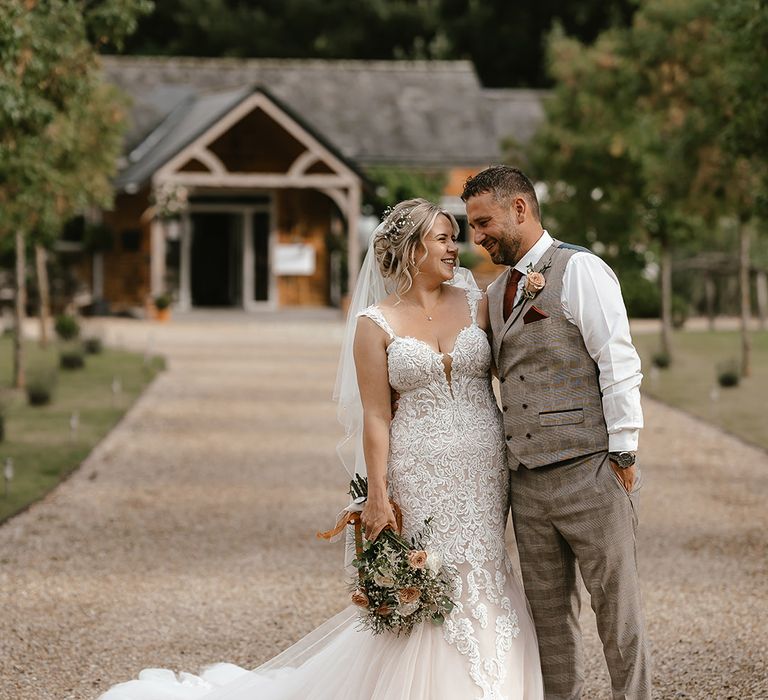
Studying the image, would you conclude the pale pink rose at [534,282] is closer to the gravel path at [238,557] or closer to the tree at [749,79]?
the gravel path at [238,557]

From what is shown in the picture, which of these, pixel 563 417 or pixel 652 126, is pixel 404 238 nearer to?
pixel 563 417

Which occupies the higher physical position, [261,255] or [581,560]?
[261,255]

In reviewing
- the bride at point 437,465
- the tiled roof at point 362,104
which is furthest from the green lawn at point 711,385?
the tiled roof at point 362,104

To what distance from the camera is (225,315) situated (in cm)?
3075

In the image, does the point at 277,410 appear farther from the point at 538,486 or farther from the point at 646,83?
the point at 538,486

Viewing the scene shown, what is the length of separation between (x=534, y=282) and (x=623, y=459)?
68cm

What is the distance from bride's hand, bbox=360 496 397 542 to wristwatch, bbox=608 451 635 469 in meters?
0.79

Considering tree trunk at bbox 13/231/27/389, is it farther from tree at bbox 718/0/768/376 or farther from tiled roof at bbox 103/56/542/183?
tiled roof at bbox 103/56/542/183

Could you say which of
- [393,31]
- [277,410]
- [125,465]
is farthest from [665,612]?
[393,31]

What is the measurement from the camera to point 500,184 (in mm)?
4707

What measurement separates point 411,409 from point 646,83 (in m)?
14.0

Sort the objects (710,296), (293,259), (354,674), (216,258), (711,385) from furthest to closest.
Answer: (216,258), (293,259), (710,296), (711,385), (354,674)

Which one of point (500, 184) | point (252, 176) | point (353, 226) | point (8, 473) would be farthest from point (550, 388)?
point (252, 176)

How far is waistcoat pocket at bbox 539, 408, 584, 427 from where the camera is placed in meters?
4.68
